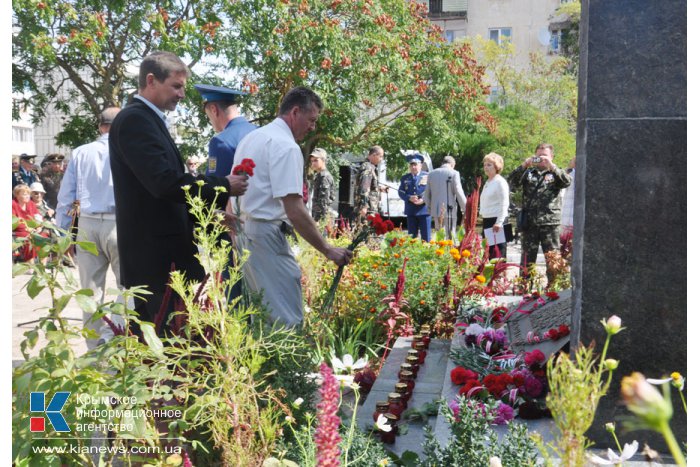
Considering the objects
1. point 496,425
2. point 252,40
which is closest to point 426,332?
point 496,425

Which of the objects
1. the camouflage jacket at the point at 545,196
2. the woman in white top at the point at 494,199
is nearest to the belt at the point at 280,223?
the camouflage jacket at the point at 545,196

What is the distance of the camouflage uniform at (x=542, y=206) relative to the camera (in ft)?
27.2

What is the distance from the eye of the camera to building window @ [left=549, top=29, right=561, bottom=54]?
143 ft

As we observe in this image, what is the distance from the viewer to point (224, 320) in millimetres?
2246

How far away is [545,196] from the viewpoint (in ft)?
27.2

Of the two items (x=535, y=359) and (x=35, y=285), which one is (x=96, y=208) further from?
→ (x=35, y=285)

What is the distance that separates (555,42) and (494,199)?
38.4 metres

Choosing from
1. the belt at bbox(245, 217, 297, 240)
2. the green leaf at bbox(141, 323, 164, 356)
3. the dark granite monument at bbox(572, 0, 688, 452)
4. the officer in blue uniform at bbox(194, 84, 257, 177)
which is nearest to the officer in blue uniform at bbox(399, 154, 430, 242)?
the officer in blue uniform at bbox(194, 84, 257, 177)

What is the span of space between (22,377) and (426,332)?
3916 mm

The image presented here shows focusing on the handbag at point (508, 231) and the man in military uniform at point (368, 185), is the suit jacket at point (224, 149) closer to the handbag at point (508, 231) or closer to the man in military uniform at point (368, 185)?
the handbag at point (508, 231)

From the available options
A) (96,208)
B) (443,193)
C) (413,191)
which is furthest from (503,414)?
(413,191)

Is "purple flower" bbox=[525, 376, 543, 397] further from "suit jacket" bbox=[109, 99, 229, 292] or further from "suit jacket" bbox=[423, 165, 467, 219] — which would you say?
"suit jacket" bbox=[423, 165, 467, 219]

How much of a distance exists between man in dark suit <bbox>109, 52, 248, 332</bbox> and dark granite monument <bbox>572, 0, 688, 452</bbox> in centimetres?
167

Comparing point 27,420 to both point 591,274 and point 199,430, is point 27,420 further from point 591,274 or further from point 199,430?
point 591,274
